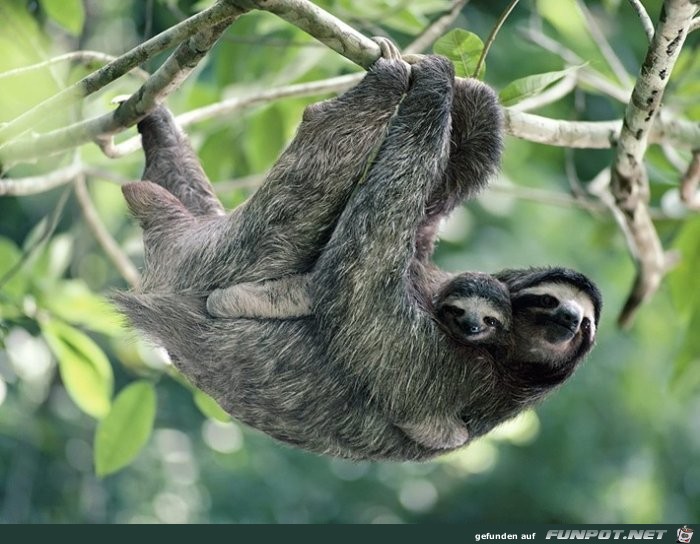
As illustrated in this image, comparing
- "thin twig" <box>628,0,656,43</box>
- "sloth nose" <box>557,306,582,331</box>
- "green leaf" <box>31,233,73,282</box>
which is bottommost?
"sloth nose" <box>557,306,582,331</box>

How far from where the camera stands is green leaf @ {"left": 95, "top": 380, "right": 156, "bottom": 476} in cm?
777

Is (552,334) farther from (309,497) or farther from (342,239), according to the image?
(309,497)

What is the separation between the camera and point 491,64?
13.4m

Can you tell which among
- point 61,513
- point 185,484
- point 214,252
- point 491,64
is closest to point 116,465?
point 214,252

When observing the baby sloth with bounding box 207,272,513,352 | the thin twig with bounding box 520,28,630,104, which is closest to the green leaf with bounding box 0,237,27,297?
the baby sloth with bounding box 207,272,513,352

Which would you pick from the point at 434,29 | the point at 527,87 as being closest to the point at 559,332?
the point at 527,87

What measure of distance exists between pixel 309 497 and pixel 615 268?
9259 mm

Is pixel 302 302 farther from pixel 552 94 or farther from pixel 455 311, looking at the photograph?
pixel 552 94

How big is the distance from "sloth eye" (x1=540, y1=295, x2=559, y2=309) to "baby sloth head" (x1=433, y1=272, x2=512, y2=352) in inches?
8.7

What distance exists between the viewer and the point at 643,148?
669 centimetres

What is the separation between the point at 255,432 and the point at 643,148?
34.9 ft

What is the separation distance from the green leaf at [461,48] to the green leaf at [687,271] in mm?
3345

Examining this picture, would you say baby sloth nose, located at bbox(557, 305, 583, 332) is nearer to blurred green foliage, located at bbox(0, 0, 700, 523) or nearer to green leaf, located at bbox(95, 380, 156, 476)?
blurred green foliage, located at bbox(0, 0, 700, 523)

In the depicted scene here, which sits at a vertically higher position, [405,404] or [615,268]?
[615,268]
